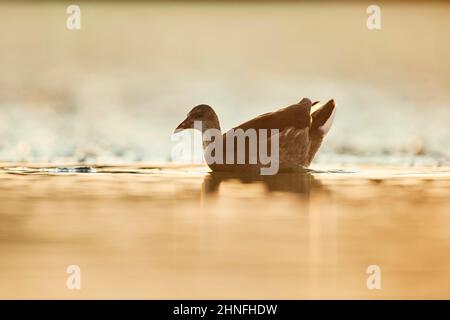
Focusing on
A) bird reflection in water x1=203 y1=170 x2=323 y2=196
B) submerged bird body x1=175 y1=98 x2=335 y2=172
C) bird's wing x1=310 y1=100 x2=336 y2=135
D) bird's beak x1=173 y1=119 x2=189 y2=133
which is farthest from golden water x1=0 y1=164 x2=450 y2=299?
bird's wing x1=310 y1=100 x2=336 y2=135

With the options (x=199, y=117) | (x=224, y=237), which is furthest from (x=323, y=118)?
(x=224, y=237)

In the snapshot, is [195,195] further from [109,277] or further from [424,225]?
[109,277]

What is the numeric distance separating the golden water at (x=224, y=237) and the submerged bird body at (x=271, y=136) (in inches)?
16.7

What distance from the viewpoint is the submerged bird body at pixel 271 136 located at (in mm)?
3992

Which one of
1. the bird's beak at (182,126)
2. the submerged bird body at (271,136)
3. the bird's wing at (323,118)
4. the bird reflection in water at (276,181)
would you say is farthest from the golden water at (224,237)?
the bird's wing at (323,118)

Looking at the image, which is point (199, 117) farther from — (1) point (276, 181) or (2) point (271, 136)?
(1) point (276, 181)

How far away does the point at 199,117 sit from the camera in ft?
14.2

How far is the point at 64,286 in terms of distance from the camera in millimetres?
1801

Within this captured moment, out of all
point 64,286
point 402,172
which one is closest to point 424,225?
point 64,286

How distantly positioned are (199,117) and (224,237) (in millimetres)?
2096

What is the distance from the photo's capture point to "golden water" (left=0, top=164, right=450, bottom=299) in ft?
5.89

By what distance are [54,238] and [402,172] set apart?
7.00ft

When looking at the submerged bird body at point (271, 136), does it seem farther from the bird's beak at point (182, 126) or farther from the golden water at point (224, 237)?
the golden water at point (224, 237)
